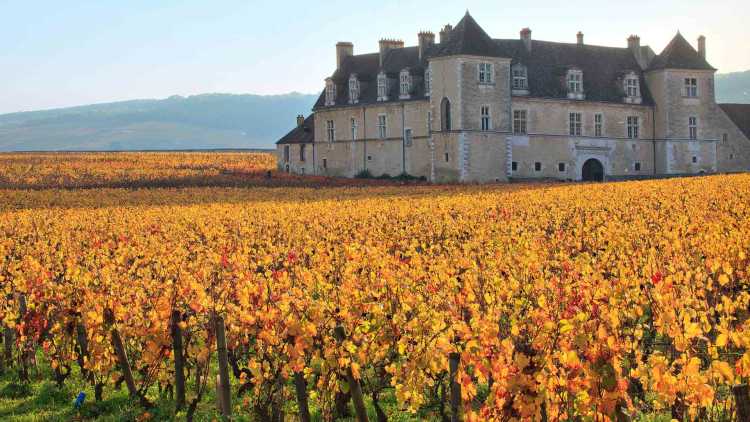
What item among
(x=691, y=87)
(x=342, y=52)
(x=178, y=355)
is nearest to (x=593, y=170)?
(x=691, y=87)

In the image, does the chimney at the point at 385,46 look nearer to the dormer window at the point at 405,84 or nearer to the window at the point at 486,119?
the dormer window at the point at 405,84

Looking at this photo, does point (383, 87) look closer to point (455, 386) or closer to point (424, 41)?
point (424, 41)

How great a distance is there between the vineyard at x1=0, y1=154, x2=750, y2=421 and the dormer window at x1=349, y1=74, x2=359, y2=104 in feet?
151

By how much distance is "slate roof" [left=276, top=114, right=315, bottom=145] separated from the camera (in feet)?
243

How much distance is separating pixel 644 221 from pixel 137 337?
1477cm

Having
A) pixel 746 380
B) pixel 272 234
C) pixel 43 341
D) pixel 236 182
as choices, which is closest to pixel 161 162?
pixel 236 182

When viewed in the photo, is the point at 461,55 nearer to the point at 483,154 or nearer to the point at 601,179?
the point at 483,154

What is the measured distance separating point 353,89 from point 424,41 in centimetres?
676

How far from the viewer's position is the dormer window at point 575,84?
65.2 m

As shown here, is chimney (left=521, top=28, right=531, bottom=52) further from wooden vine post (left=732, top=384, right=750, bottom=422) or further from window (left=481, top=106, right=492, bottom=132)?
wooden vine post (left=732, top=384, right=750, bottom=422)

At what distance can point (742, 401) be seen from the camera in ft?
21.7

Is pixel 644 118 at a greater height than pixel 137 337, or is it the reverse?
pixel 644 118

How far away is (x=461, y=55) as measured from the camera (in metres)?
58.9

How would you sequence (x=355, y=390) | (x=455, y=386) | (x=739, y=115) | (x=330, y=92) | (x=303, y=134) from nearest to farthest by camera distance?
1. (x=455, y=386)
2. (x=355, y=390)
3. (x=330, y=92)
4. (x=303, y=134)
5. (x=739, y=115)
